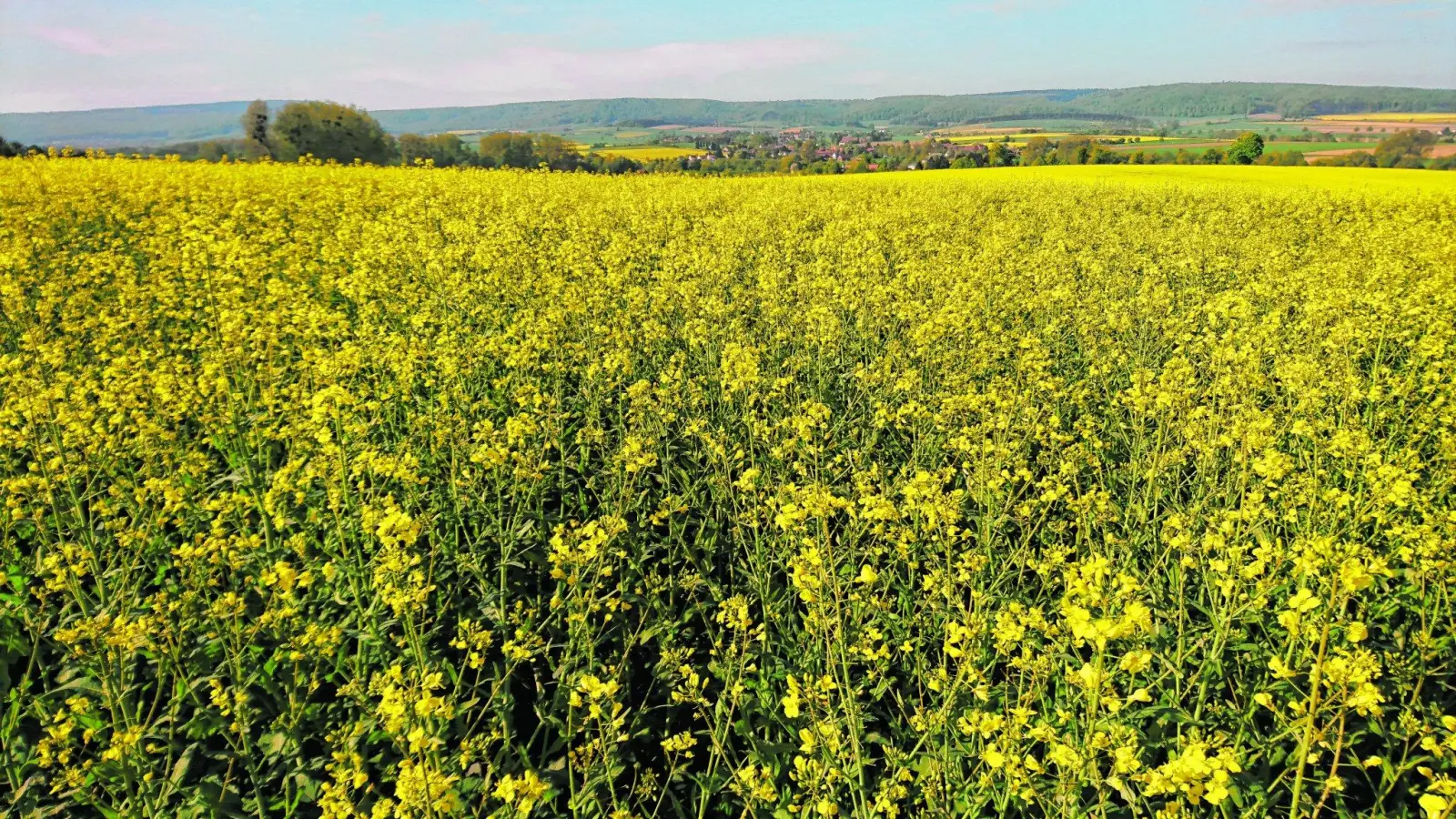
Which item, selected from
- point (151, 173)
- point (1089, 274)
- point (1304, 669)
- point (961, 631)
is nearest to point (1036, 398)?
point (1304, 669)

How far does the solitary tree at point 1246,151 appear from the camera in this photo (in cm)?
5697

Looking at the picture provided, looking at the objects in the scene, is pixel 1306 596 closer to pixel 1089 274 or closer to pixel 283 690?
pixel 283 690

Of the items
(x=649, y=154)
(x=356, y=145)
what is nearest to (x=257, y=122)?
(x=356, y=145)

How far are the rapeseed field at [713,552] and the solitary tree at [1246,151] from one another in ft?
201

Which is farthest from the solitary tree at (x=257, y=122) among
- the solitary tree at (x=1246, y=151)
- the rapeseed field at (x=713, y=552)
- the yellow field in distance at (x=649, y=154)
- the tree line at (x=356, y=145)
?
the solitary tree at (x=1246, y=151)

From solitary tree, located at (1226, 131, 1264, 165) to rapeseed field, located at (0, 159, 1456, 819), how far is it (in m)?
61.2

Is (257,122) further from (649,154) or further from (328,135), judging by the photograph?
(649,154)

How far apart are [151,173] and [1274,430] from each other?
2394 cm

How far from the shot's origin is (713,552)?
4516 mm

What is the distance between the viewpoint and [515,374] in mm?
6082

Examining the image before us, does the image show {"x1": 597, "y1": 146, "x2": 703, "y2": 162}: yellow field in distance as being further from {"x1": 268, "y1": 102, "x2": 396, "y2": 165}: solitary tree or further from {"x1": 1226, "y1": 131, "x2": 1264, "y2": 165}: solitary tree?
{"x1": 1226, "y1": 131, "x2": 1264, "y2": 165}: solitary tree

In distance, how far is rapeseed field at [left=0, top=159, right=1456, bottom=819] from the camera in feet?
9.26

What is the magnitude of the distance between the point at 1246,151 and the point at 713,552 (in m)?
72.7

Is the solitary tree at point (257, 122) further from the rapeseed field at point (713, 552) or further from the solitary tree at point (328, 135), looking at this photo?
the rapeseed field at point (713, 552)
